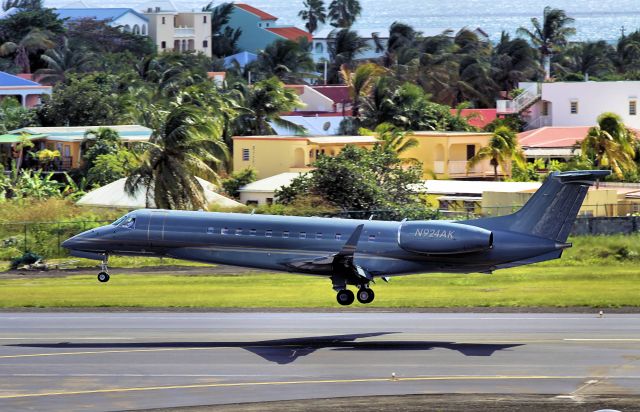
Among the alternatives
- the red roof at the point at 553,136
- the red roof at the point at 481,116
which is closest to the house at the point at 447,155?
the red roof at the point at 553,136

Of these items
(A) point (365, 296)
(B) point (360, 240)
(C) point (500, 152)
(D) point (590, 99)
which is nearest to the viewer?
(A) point (365, 296)

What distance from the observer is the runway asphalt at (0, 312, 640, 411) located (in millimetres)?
33594

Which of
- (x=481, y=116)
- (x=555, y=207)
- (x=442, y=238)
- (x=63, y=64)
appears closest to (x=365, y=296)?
(x=442, y=238)

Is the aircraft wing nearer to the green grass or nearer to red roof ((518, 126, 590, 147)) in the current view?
the green grass

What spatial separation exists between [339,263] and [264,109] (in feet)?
220

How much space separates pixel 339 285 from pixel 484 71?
11190cm

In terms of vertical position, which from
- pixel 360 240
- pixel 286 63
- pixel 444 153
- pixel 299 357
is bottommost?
pixel 299 357

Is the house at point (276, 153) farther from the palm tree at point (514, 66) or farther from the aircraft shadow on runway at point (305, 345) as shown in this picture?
the palm tree at point (514, 66)

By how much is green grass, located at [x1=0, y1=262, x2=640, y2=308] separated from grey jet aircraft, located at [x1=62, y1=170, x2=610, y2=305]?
6262 millimetres

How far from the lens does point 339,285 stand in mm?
43156

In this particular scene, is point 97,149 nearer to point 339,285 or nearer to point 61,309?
point 61,309

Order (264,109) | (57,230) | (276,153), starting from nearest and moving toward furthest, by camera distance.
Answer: (57,230), (276,153), (264,109)

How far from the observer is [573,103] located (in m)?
120

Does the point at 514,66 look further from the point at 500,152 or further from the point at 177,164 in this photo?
the point at 177,164
